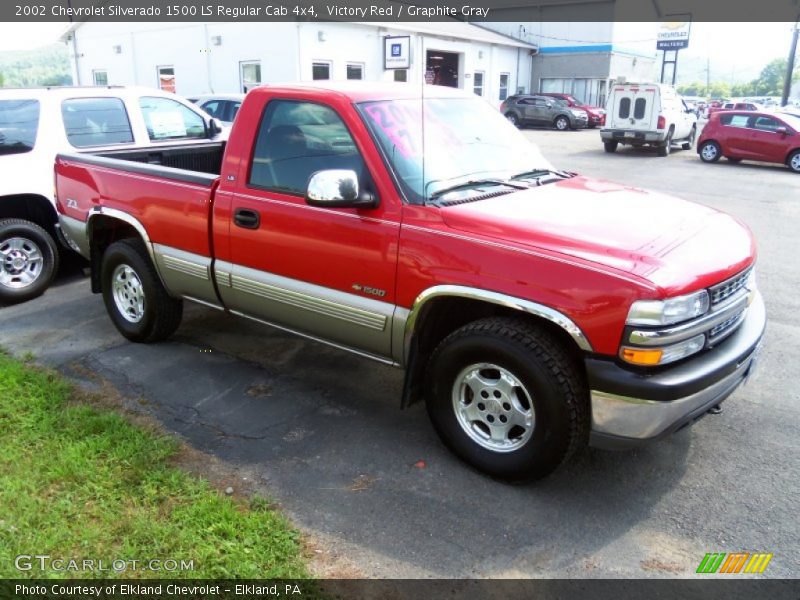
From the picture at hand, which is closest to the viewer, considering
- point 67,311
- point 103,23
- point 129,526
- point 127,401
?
point 129,526

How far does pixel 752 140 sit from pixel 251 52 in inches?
687

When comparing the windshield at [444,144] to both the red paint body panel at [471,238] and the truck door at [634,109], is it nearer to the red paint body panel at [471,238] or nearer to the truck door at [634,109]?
the red paint body panel at [471,238]

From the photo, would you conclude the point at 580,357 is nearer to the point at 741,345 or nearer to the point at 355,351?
the point at 741,345

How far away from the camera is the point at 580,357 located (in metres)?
3.22

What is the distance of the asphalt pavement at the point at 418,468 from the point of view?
9.91 feet

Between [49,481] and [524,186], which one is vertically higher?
[524,186]

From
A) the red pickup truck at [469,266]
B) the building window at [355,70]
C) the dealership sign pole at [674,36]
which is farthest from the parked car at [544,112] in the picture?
the red pickup truck at [469,266]

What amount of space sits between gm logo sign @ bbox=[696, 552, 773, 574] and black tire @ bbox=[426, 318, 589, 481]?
735 millimetres

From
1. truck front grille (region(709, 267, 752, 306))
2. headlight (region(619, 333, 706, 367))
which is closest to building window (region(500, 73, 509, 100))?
truck front grille (region(709, 267, 752, 306))

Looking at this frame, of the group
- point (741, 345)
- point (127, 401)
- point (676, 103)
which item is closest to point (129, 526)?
point (127, 401)

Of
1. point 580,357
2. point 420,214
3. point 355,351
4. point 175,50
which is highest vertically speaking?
point 175,50

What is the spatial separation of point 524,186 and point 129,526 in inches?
109

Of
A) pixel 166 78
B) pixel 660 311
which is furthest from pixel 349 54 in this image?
pixel 660 311

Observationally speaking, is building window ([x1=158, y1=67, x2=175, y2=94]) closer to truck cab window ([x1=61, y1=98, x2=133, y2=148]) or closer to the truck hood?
truck cab window ([x1=61, y1=98, x2=133, y2=148])
